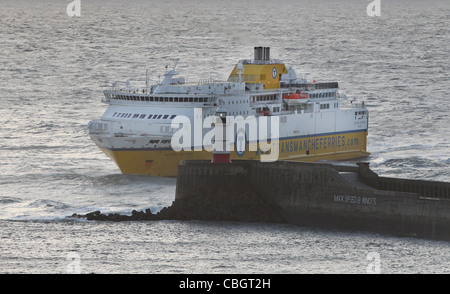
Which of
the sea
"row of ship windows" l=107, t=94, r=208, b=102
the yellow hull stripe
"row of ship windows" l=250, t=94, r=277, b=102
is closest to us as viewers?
the sea

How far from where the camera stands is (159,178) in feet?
178

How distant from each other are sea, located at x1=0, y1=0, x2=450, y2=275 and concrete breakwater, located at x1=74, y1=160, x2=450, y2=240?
1.80 feet

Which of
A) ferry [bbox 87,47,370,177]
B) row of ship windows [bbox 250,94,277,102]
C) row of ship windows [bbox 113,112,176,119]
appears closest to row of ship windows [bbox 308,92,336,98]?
ferry [bbox 87,47,370,177]

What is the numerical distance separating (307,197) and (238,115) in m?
15.5

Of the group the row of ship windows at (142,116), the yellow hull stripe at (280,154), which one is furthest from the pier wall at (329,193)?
the row of ship windows at (142,116)

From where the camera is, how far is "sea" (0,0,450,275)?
3881 centimetres

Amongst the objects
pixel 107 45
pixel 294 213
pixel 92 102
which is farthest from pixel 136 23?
pixel 294 213

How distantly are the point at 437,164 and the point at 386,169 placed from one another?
2.69 meters

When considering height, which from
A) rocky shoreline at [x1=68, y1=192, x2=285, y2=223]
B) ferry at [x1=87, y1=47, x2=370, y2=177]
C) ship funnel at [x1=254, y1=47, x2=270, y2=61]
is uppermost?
ship funnel at [x1=254, y1=47, x2=270, y2=61]

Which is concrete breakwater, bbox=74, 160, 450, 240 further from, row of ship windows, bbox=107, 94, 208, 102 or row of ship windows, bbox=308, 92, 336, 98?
row of ship windows, bbox=308, 92, 336, 98

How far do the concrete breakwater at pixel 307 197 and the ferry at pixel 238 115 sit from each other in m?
5.92

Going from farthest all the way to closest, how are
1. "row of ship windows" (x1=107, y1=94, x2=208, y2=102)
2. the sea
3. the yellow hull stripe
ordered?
"row of ship windows" (x1=107, y1=94, x2=208, y2=102), the yellow hull stripe, the sea

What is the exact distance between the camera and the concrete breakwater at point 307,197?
41.3 meters

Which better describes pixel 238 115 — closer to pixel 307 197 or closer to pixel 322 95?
pixel 322 95
